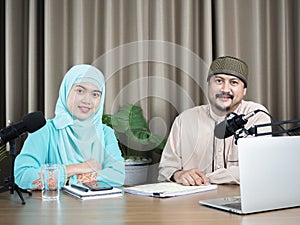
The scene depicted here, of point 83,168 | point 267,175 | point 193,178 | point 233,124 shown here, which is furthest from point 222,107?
point 267,175

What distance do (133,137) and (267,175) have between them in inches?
60.0

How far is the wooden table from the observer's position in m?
1.54

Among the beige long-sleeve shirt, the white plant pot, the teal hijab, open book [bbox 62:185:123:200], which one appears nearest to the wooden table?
open book [bbox 62:185:123:200]

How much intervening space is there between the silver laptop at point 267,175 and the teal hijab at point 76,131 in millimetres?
1096

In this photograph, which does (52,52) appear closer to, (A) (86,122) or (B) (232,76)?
(A) (86,122)

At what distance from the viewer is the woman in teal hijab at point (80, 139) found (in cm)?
244

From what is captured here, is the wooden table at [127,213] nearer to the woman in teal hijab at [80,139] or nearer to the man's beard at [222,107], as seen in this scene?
the woman in teal hijab at [80,139]

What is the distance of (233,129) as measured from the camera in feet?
5.77

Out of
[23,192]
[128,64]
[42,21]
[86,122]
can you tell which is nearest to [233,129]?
[23,192]

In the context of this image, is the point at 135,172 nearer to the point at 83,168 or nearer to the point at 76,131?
the point at 76,131

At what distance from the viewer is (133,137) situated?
3.06m

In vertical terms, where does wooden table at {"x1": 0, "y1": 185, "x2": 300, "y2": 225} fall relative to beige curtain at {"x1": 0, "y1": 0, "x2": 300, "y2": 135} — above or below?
below

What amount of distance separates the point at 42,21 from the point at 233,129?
75.0 inches

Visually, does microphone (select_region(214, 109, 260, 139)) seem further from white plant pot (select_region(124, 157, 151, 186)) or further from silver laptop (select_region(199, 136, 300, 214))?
white plant pot (select_region(124, 157, 151, 186))
